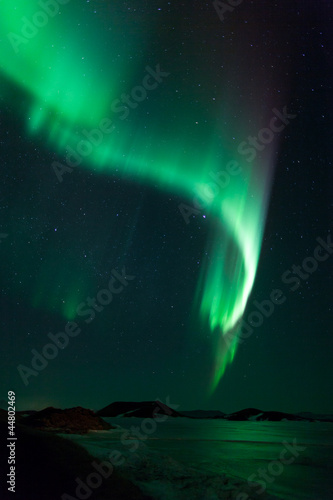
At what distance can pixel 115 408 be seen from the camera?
140750 mm

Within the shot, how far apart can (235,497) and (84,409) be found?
89.1 feet

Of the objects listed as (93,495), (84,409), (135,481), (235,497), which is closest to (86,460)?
(135,481)

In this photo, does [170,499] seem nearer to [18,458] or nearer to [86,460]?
[86,460]

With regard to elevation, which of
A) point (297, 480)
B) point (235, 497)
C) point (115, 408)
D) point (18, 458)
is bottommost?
point (115, 408)

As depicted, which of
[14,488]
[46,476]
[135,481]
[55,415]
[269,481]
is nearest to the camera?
[14,488]

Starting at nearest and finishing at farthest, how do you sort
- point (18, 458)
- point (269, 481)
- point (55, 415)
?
point (18, 458), point (269, 481), point (55, 415)

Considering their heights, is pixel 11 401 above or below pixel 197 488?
above

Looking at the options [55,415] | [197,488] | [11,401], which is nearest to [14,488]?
[11,401]

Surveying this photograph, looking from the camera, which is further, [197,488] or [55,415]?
[55,415]

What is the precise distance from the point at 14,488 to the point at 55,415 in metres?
24.7

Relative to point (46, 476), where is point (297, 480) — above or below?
below

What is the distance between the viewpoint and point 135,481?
12320mm

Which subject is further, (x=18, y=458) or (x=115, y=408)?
(x=115, y=408)

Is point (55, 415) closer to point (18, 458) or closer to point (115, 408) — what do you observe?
point (18, 458)
